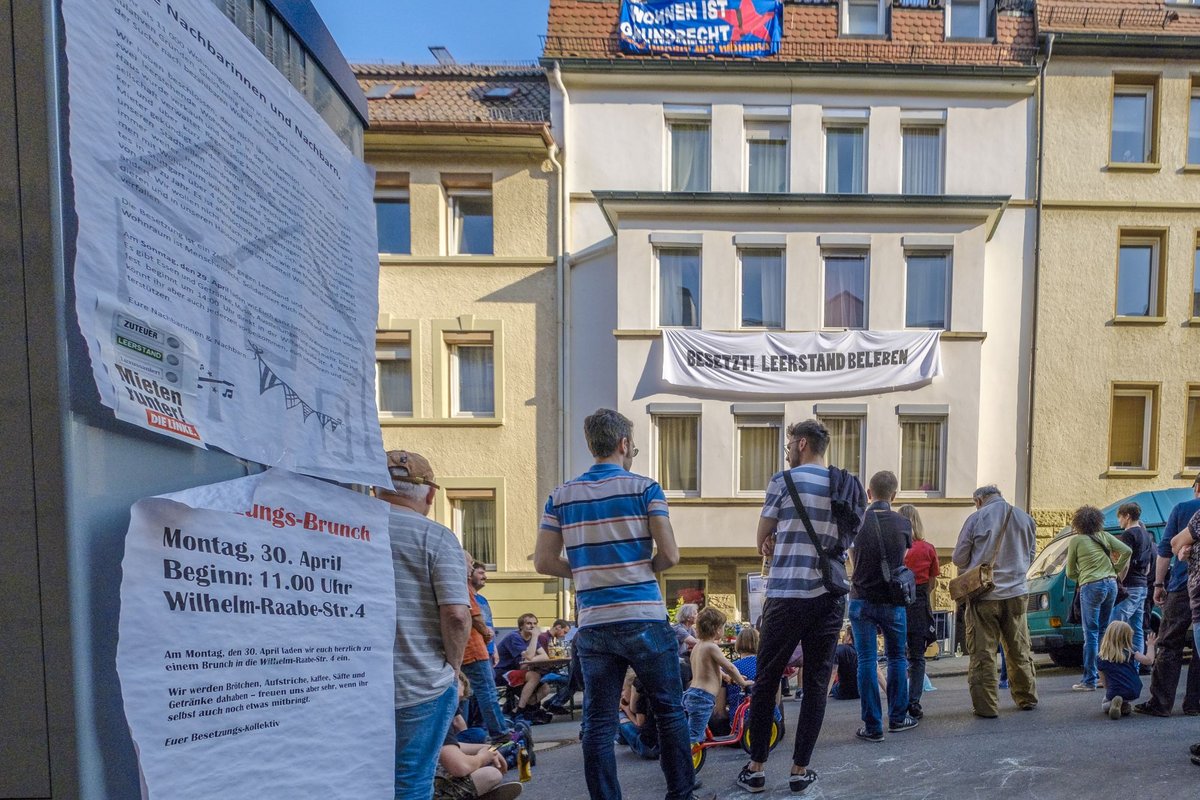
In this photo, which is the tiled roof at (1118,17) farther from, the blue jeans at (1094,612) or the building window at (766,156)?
the blue jeans at (1094,612)

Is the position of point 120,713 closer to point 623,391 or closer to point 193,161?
point 193,161

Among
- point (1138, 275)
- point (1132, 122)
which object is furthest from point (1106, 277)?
point (1132, 122)

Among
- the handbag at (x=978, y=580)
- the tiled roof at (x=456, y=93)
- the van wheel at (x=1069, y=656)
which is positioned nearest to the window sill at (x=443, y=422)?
the tiled roof at (x=456, y=93)

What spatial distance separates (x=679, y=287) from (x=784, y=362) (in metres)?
2.38

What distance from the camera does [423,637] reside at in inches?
84.5

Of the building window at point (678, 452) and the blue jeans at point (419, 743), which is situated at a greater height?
the blue jeans at point (419, 743)

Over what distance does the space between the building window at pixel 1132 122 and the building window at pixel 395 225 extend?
44.9 ft

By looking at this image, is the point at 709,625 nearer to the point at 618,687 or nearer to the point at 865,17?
the point at 618,687

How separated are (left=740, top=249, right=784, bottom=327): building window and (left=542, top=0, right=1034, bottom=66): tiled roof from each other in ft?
12.3

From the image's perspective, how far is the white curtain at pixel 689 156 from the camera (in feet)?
41.0

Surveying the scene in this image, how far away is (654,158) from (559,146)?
182cm

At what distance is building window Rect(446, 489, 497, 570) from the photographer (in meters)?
12.3

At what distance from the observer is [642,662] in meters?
2.74

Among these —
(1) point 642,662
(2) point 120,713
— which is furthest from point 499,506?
(2) point 120,713
